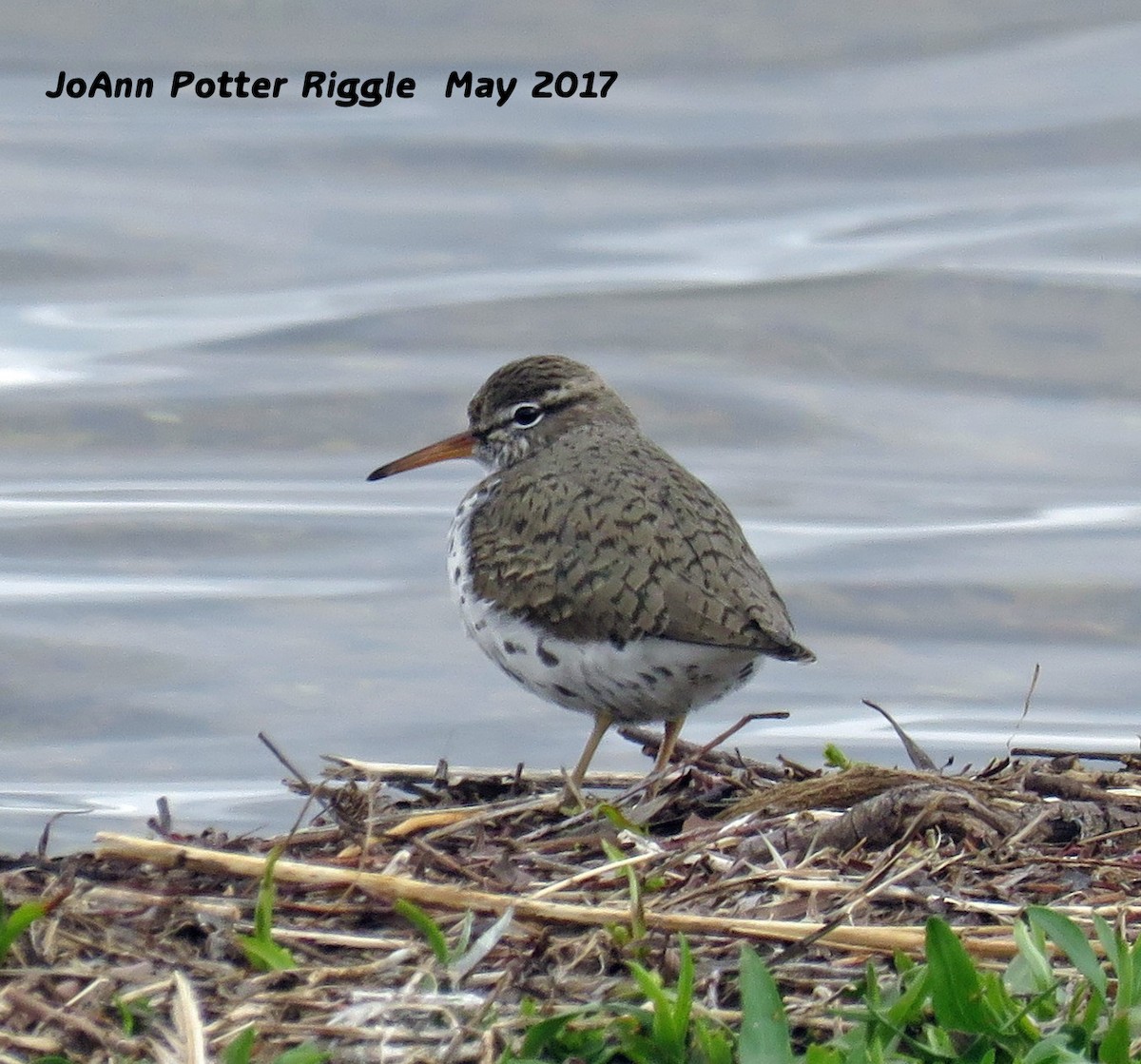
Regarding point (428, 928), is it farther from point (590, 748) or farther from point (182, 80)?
point (182, 80)

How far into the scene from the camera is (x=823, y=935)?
4.91 meters

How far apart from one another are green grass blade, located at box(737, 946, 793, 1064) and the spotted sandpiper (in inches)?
86.1

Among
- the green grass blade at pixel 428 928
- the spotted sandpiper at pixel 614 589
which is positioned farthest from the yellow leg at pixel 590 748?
the green grass blade at pixel 428 928

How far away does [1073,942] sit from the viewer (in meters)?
4.67

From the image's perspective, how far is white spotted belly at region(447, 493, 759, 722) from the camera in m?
6.84

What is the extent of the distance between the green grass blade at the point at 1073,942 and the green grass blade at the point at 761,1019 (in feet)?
2.15

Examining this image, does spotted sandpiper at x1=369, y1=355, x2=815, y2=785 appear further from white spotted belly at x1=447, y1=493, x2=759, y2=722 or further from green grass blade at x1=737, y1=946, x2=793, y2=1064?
green grass blade at x1=737, y1=946, x2=793, y2=1064

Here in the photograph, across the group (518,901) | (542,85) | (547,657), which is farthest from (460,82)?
(518,901)

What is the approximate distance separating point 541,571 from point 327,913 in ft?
7.19

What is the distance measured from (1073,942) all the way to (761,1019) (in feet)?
2.54

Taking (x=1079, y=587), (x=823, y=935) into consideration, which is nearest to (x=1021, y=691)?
(x=1079, y=587)

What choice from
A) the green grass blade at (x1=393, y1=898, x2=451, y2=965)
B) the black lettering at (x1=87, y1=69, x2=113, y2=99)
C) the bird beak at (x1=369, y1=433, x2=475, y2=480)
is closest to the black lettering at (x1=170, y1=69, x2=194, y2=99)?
the black lettering at (x1=87, y1=69, x2=113, y2=99)

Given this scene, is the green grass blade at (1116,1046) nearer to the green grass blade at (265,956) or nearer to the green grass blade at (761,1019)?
the green grass blade at (761,1019)

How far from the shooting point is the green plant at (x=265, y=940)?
4758 mm
